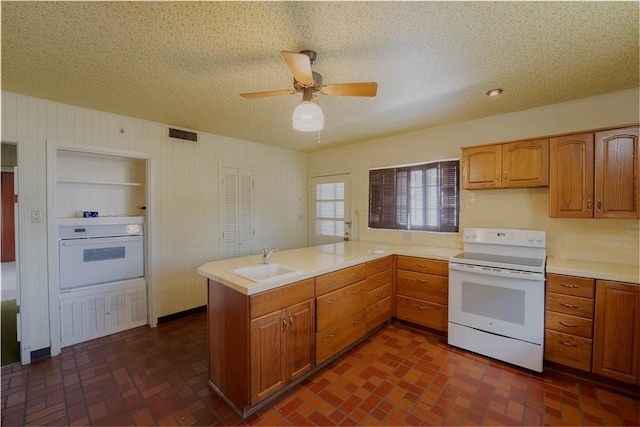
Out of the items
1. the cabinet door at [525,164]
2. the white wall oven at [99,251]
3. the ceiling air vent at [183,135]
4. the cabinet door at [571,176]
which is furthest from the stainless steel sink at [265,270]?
the cabinet door at [571,176]

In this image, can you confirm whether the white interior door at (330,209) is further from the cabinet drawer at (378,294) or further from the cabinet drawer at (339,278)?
the cabinet drawer at (339,278)

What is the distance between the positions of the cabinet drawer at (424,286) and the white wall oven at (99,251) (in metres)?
3.19

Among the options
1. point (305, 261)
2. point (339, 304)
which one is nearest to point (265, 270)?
point (305, 261)

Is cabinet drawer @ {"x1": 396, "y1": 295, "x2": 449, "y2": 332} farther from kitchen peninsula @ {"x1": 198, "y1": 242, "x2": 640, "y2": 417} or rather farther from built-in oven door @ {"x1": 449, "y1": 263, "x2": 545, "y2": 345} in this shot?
kitchen peninsula @ {"x1": 198, "y1": 242, "x2": 640, "y2": 417}

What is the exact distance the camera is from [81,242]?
9.42 ft

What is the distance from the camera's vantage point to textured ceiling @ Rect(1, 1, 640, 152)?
144 centimetres

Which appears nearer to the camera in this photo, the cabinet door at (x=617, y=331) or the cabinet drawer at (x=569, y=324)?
the cabinet door at (x=617, y=331)

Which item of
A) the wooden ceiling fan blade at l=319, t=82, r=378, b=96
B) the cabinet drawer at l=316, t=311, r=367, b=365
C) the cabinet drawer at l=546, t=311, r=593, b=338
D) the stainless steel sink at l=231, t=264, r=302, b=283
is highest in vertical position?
the wooden ceiling fan blade at l=319, t=82, r=378, b=96

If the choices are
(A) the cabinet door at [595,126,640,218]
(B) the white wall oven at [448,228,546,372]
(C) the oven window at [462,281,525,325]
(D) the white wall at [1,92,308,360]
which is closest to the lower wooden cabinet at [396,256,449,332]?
(B) the white wall oven at [448,228,546,372]

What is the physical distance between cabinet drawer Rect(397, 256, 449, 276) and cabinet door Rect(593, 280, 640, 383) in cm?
116

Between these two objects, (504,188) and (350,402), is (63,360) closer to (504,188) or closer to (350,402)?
(350,402)

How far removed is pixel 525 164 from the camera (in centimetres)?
265

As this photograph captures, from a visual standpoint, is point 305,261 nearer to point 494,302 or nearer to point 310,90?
point 310,90

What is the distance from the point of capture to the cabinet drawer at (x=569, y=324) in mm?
2162
